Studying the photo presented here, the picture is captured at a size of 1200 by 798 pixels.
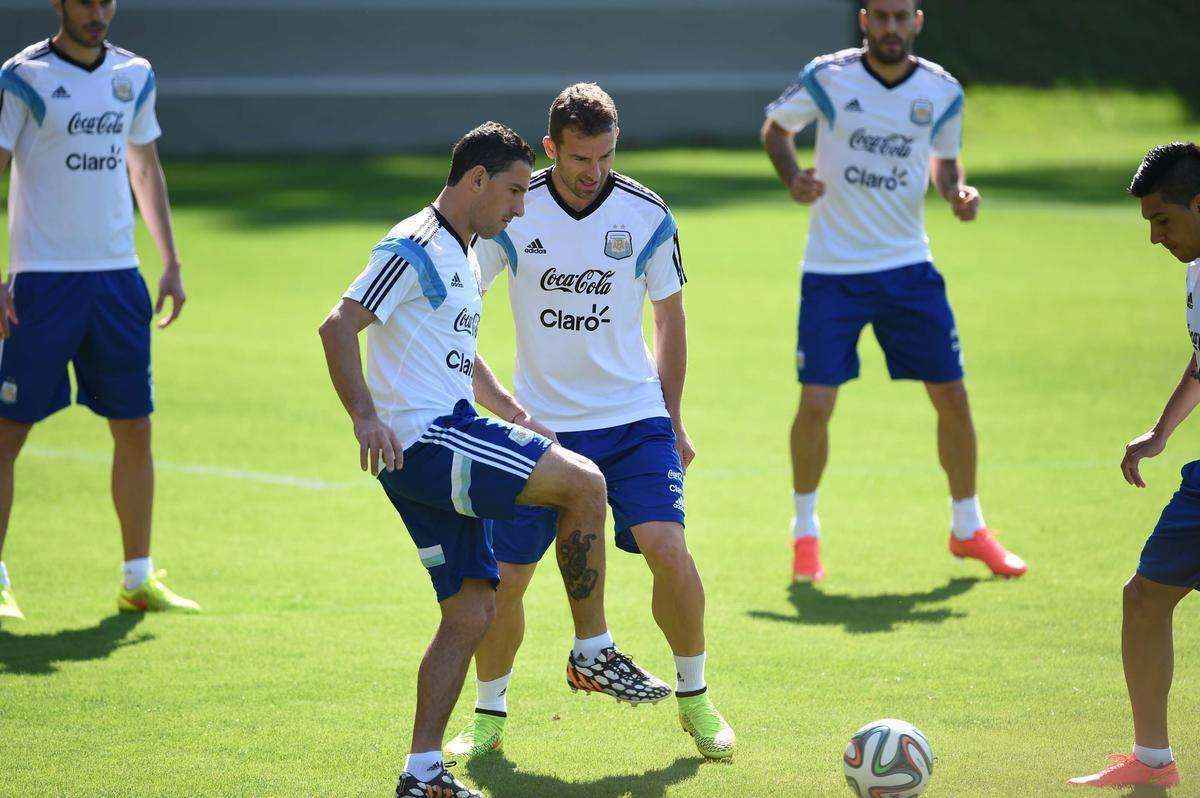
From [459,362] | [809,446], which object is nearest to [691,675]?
[459,362]

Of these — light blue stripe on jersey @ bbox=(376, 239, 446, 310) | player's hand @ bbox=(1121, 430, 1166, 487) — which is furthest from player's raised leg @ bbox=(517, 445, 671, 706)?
player's hand @ bbox=(1121, 430, 1166, 487)

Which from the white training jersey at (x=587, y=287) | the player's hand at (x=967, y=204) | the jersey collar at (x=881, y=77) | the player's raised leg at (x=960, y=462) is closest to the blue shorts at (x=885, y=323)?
the player's raised leg at (x=960, y=462)

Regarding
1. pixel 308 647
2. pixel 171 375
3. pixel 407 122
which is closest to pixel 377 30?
pixel 407 122

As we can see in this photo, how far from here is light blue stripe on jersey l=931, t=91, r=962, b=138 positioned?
8344mm

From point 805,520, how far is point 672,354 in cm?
233

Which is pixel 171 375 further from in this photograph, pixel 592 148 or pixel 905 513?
pixel 592 148

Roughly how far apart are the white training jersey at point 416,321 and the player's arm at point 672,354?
1.02 m

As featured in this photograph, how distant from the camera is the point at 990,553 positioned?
7.84 metres

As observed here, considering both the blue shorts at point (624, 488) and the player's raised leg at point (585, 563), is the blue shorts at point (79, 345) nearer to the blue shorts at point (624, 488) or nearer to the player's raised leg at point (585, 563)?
the blue shorts at point (624, 488)

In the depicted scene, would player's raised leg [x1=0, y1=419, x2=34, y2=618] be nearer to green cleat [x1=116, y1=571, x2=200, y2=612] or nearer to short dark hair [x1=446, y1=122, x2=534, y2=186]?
green cleat [x1=116, y1=571, x2=200, y2=612]

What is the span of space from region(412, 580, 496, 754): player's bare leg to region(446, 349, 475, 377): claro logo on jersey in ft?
2.30

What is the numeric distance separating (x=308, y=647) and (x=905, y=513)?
3.85 meters

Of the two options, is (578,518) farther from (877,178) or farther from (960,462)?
(877,178)

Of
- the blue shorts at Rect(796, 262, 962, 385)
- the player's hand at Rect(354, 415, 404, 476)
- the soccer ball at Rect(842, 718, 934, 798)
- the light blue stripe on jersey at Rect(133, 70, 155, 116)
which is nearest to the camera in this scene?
the player's hand at Rect(354, 415, 404, 476)
